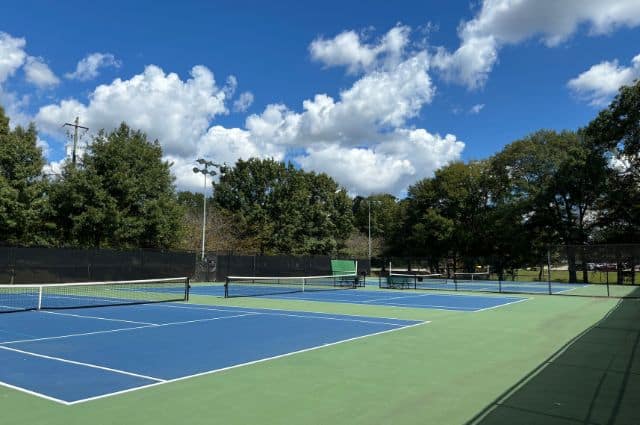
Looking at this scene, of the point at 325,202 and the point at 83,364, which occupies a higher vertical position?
the point at 325,202

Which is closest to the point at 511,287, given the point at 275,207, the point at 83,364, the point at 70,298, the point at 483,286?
the point at 483,286

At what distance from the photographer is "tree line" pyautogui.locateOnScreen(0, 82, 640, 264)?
112ft

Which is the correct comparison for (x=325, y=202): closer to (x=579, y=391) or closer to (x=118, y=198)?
(x=118, y=198)

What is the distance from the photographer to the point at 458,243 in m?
57.7

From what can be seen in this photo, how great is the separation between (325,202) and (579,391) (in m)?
60.2

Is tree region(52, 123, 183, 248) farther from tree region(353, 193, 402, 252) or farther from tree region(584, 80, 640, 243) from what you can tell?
tree region(353, 193, 402, 252)

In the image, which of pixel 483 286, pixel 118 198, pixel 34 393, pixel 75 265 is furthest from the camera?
pixel 118 198

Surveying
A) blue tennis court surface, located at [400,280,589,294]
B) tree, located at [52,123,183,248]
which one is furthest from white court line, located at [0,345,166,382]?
tree, located at [52,123,183,248]

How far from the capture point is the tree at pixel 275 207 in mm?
56969

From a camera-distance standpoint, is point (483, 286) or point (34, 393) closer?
point (34, 393)

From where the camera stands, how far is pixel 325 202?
66.2m

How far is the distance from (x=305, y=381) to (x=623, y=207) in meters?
43.8

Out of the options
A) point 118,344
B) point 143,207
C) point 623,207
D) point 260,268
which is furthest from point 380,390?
point 623,207

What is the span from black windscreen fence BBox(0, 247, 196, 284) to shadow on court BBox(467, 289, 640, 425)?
24.3 meters
